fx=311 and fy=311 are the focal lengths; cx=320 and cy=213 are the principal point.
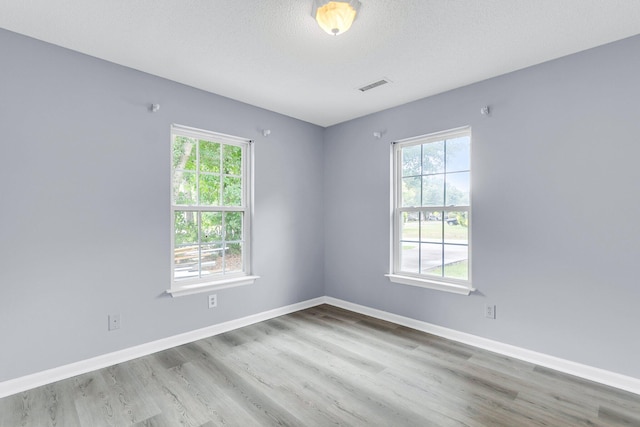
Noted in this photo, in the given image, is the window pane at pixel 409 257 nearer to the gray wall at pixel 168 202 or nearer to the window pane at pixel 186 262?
the gray wall at pixel 168 202

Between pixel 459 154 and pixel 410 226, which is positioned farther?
pixel 410 226

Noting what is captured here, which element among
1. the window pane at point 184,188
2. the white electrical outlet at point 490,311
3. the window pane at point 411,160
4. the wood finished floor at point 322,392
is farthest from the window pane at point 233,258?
the white electrical outlet at point 490,311

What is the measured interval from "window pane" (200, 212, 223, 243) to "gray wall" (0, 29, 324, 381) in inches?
16.2

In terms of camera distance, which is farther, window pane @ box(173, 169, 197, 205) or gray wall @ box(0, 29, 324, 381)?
window pane @ box(173, 169, 197, 205)

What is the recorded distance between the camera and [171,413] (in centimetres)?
202

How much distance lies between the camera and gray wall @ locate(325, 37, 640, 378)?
232 centimetres

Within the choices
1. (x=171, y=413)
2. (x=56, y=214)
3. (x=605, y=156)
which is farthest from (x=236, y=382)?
(x=605, y=156)

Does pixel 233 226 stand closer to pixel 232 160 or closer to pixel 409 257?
pixel 232 160

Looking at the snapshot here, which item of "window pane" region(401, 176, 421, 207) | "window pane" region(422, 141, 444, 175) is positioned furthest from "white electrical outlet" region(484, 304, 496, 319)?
"window pane" region(422, 141, 444, 175)

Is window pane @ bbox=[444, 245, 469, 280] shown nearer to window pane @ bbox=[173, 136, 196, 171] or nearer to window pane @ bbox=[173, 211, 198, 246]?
window pane @ bbox=[173, 211, 198, 246]

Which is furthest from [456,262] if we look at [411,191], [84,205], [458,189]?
[84,205]

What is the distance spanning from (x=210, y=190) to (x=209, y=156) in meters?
0.37

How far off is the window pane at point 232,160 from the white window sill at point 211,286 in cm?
124

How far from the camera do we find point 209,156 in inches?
135
